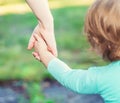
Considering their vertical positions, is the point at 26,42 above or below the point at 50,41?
below

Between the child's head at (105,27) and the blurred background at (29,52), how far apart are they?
1.64 m

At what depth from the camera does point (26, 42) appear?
621 cm

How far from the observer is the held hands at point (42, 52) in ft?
10.0

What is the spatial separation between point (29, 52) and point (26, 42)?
11.0 inches

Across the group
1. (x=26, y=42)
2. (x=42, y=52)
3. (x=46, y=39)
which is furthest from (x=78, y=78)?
(x=26, y=42)

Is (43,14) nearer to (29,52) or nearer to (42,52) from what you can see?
(42,52)

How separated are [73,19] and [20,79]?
195 cm

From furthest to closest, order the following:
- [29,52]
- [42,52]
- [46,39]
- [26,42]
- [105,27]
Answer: [26,42] < [29,52] < [46,39] < [42,52] < [105,27]

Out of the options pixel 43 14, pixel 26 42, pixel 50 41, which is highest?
pixel 43 14

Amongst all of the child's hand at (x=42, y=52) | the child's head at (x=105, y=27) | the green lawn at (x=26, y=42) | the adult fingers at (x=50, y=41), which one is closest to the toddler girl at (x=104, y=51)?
the child's head at (x=105, y=27)

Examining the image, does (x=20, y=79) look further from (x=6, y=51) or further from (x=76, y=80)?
(x=76, y=80)

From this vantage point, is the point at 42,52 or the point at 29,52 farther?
the point at 29,52

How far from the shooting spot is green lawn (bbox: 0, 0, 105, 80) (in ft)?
17.9

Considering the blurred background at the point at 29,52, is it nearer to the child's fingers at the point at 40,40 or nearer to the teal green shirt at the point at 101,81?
the child's fingers at the point at 40,40
